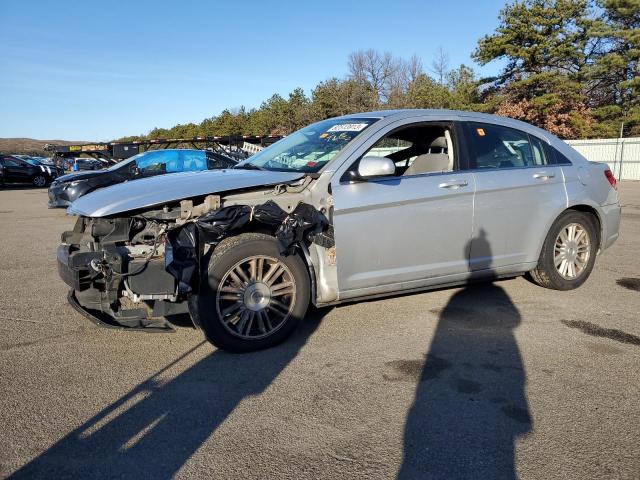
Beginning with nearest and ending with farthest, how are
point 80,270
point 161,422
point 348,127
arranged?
1. point 161,422
2. point 80,270
3. point 348,127

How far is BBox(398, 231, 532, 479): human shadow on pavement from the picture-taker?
2709 mm

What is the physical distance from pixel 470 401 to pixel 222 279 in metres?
1.84

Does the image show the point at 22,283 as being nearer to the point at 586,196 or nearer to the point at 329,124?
the point at 329,124

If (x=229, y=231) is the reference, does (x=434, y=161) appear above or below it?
above

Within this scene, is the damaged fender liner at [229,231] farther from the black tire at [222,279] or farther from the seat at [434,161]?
the seat at [434,161]

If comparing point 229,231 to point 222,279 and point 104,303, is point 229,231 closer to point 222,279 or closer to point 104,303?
point 222,279

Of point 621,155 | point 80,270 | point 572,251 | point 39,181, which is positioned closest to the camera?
point 80,270

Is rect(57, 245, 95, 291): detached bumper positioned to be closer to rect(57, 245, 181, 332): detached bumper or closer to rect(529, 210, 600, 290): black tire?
rect(57, 245, 181, 332): detached bumper

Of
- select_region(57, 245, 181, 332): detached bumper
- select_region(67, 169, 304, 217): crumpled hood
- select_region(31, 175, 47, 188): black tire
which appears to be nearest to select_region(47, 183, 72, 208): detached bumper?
select_region(67, 169, 304, 217): crumpled hood

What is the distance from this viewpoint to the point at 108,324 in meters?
3.99

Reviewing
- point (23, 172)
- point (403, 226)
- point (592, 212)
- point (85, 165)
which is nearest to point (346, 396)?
point (403, 226)

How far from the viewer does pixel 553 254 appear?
551 cm

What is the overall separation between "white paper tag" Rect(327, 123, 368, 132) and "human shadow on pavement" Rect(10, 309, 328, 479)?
1968mm

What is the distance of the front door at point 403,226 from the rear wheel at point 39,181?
25.2m
